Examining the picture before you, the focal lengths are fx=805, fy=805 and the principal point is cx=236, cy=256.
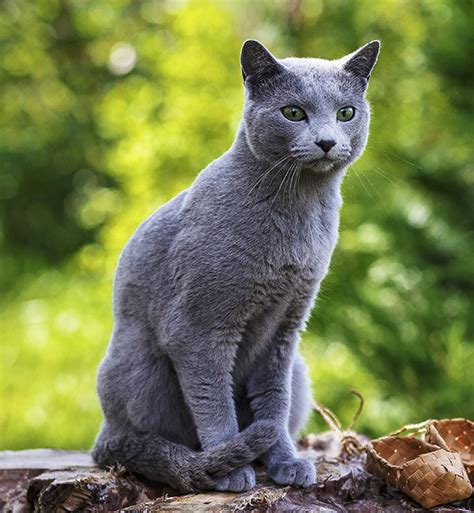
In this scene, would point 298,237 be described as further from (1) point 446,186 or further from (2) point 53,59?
(2) point 53,59

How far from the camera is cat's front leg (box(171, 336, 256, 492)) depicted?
1.68 m

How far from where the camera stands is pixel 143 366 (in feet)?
5.87

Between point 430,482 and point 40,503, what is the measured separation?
821 millimetres

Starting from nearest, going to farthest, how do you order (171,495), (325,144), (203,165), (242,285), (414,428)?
1. (325,144)
2. (242,285)
3. (171,495)
4. (414,428)
5. (203,165)

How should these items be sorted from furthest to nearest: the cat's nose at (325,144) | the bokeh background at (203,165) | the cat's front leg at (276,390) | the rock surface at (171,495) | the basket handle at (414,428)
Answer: the bokeh background at (203,165)
the basket handle at (414,428)
the cat's front leg at (276,390)
the rock surface at (171,495)
the cat's nose at (325,144)

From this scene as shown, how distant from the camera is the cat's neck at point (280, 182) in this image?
1664 millimetres

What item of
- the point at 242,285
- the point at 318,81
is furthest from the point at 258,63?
the point at 242,285

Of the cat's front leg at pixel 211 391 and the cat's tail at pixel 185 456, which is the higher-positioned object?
the cat's front leg at pixel 211 391

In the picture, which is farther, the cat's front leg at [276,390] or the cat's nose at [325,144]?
the cat's front leg at [276,390]

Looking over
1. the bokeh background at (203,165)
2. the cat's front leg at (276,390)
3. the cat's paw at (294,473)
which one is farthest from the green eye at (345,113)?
the cat's paw at (294,473)

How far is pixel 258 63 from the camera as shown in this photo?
1.62m

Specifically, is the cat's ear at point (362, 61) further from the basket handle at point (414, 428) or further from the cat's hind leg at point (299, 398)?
the basket handle at point (414, 428)

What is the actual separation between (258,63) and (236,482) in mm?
859

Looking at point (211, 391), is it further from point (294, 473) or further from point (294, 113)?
point (294, 113)
